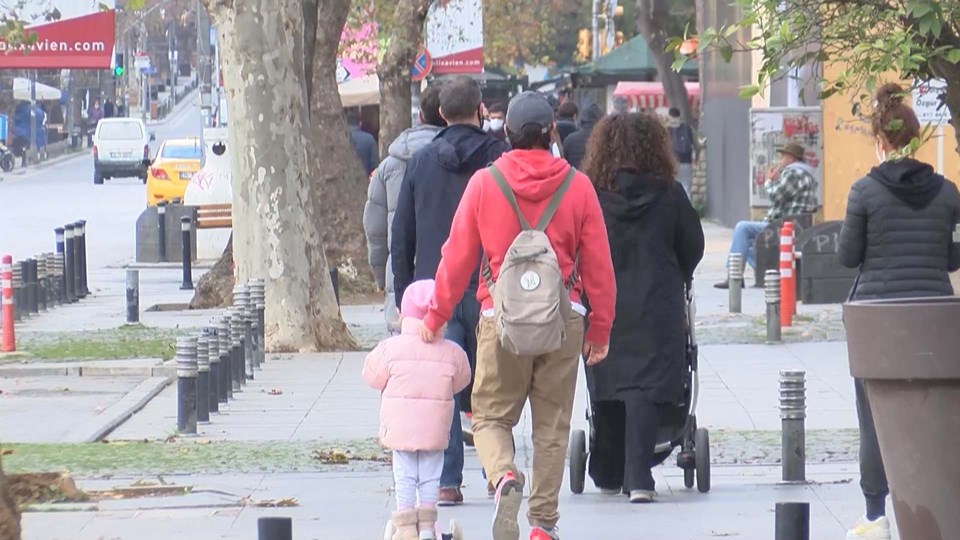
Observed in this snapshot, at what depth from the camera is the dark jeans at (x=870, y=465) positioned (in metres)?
7.70

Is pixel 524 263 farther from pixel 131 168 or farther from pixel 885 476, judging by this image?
pixel 131 168

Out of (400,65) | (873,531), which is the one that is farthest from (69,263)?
(873,531)

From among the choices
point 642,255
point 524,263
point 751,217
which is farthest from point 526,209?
point 751,217

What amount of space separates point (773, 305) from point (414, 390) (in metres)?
8.54

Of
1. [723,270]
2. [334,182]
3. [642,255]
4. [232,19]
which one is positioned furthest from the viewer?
[723,270]

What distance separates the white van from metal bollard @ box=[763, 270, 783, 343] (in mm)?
41034

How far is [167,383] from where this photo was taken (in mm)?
14375

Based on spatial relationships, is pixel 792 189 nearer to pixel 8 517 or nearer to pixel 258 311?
pixel 258 311

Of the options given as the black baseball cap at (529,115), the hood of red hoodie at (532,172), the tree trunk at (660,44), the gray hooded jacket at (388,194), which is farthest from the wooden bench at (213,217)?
the hood of red hoodie at (532,172)

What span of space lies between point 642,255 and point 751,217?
1916cm

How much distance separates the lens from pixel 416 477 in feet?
24.8

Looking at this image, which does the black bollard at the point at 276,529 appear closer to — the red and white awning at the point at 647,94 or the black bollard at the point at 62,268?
the black bollard at the point at 62,268

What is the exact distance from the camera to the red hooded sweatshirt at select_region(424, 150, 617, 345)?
24.7ft

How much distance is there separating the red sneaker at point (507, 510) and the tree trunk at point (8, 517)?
5.77 feet
